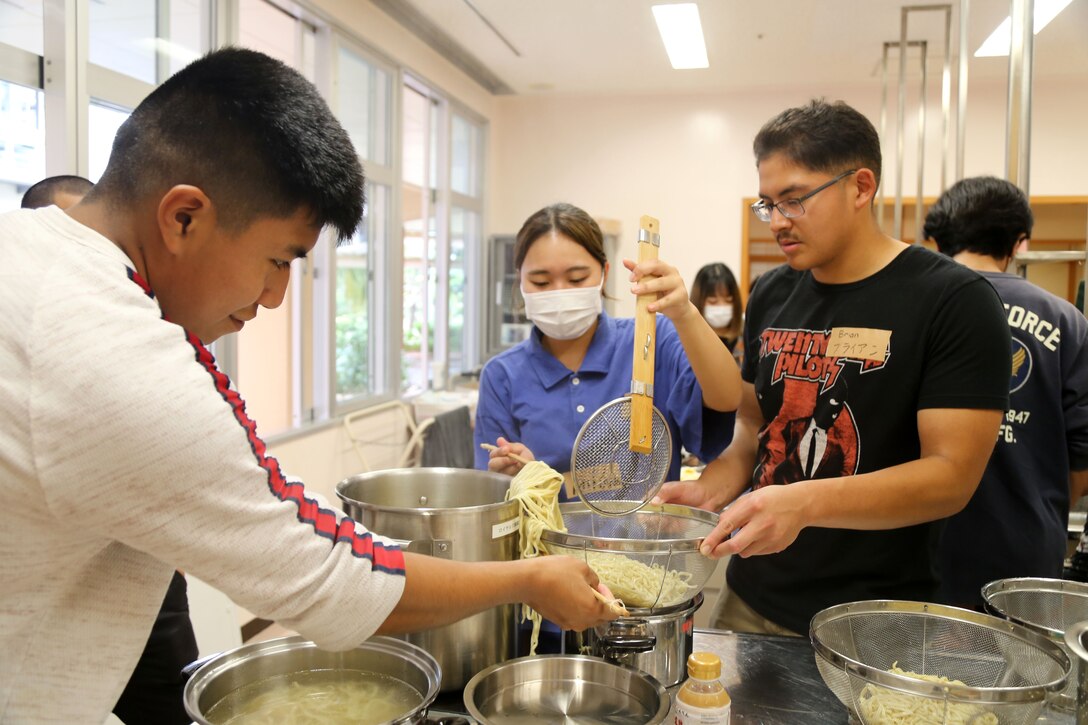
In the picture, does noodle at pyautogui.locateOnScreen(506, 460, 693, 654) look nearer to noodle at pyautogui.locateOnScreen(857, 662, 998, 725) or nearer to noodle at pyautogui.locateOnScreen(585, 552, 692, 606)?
noodle at pyautogui.locateOnScreen(585, 552, 692, 606)

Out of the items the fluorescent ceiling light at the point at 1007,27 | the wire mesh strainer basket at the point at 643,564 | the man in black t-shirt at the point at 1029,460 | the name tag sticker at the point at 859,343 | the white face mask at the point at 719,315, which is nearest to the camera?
the wire mesh strainer basket at the point at 643,564

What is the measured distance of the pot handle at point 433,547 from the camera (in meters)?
1.23

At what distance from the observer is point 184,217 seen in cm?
91

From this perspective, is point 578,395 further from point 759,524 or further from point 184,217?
point 184,217

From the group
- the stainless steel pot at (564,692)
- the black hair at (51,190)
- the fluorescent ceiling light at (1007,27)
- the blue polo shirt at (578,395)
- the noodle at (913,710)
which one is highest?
the fluorescent ceiling light at (1007,27)

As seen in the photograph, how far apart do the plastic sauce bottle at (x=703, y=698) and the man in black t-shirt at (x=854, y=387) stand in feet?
1.25

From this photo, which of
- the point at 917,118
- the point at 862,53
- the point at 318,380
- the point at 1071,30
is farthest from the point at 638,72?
the point at 318,380

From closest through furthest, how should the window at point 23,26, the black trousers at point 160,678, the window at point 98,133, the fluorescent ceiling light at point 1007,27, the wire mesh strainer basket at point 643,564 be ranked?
the wire mesh strainer basket at point 643,564 → the black trousers at point 160,678 → the window at point 23,26 → the window at point 98,133 → the fluorescent ceiling light at point 1007,27

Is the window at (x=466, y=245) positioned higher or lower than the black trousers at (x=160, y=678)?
higher

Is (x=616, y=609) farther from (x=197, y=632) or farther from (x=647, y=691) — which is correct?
(x=197, y=632)

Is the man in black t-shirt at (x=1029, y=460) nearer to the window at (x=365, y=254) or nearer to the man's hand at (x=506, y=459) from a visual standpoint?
the man's hand at (x=506, y=459)

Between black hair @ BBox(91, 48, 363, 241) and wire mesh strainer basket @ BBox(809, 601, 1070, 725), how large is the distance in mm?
912

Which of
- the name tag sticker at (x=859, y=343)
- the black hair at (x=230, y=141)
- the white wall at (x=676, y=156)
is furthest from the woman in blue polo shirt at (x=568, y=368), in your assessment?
the white wall at (x=676, y=156)

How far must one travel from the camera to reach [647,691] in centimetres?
111
